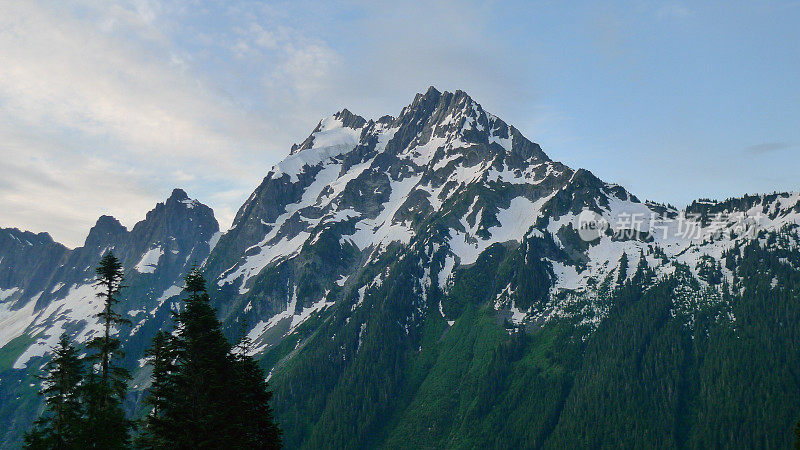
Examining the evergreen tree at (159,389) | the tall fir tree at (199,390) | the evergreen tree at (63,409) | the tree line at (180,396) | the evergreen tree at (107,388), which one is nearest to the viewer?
the evergreen tree at (159,389)

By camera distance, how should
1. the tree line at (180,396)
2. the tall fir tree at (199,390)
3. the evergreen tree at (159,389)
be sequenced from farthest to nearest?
the tree line at (180,396) → the tall fir tree at (199,390) → the evergreen tree at (159,389)

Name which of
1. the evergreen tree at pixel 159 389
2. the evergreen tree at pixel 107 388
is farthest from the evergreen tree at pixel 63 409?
the evergreen tree at pixel 159 389

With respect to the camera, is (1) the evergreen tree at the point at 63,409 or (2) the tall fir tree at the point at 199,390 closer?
(2) the tall fir tree at the point at 199,390

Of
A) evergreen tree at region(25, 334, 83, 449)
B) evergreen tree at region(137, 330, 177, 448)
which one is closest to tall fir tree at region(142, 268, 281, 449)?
evergreen tree at region(137, 330, 177, 448)

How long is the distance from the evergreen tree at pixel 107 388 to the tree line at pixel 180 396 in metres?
0.06

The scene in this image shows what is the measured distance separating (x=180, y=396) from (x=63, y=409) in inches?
596

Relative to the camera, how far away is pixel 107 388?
43.4 m

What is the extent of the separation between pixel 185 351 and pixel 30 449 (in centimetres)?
1340

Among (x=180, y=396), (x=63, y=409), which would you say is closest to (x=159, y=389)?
(x=180, y=396)

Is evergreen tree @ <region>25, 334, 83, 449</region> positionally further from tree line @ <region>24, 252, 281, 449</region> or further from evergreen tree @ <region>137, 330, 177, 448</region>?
evergreen tree @ <region>137, 330, 177, 448</region>

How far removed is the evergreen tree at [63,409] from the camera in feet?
136

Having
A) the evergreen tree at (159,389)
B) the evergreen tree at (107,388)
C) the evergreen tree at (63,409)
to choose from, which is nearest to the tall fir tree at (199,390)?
the evergreen tree at (159,389)

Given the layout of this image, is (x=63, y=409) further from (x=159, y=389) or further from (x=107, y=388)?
(x=159, y=389)

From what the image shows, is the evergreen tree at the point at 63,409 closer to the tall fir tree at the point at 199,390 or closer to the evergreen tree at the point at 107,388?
the evergreen tree at the point at 107,388
